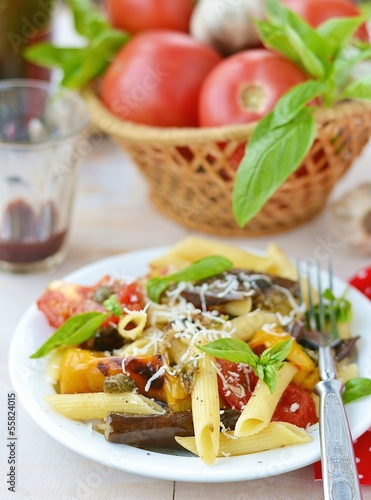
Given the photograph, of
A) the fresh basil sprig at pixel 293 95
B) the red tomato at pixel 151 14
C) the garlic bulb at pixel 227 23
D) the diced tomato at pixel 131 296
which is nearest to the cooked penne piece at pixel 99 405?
the diced tomato at pixel 131 296

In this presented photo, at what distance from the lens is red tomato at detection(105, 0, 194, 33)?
1.88 metres

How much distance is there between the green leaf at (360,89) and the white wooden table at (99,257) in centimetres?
42

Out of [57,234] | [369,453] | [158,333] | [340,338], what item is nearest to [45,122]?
[57,234]

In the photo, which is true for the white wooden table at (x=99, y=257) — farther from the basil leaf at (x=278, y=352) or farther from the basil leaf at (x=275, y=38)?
the basil leaf at (x=275, y=38)

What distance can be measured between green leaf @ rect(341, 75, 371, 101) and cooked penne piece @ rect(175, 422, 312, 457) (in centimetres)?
72

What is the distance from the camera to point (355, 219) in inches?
70.1

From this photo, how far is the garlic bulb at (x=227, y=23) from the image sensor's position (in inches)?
69.1

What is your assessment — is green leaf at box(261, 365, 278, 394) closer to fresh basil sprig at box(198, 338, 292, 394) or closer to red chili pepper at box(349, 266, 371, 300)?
fresh basil sprig at box(198, 338, 292, 394)

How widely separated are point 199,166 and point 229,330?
0.52 metres

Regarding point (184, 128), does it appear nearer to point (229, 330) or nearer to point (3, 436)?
point (229, 330)

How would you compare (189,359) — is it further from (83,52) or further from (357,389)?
(83,52)

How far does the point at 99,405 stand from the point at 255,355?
26 centimetres

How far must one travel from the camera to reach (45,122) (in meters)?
1.89

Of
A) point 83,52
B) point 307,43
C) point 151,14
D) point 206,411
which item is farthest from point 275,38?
point 206,411
